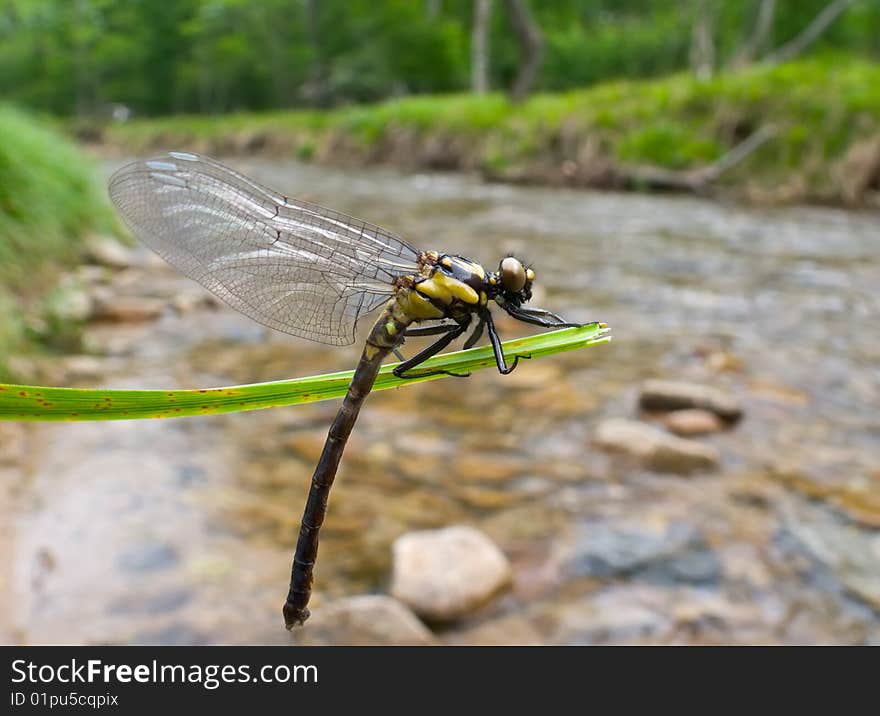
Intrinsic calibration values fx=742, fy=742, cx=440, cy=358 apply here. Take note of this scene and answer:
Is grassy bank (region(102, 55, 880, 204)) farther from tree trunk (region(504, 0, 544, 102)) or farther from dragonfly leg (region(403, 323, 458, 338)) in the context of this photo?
dragonfly leg (region(403, 323, 458, 338))

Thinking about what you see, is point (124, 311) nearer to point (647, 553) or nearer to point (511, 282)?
point (647, 553)

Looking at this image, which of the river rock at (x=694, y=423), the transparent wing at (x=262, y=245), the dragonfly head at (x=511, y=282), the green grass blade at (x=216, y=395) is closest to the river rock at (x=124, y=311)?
the river rock at (x=694, y=423)

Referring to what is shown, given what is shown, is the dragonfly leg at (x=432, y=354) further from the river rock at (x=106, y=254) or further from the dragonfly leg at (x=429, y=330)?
the river rock at (x=106, y=254)

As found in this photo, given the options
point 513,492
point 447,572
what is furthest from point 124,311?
point 447,572

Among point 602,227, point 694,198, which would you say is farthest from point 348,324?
point 694,198

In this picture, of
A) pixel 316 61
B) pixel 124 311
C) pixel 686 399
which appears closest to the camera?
pixel 686 399
